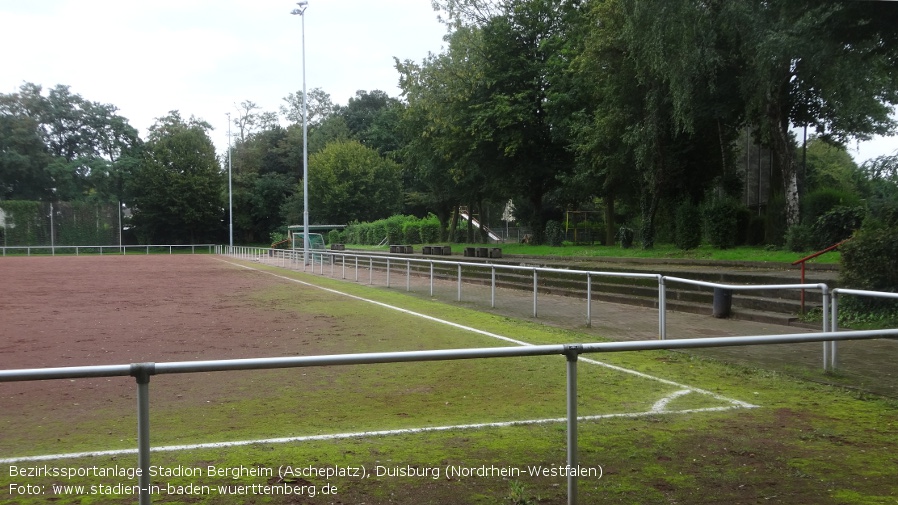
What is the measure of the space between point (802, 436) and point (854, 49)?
10.7 meters

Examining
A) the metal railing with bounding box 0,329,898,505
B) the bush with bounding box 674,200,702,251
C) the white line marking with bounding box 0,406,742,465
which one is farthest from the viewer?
the bush with bounding box 674,200,702,251

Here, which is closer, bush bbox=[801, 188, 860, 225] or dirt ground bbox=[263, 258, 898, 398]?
dirt ground bbox=[263, 258, 898, 398]

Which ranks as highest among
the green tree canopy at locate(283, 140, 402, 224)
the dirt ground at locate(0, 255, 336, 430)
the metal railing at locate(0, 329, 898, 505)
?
the green tree canopy at locate(283, 140, 402, 224)

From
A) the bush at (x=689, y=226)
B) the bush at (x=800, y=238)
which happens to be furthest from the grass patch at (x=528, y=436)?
the bush at (x=689, y=226)

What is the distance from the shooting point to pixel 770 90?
67.1 ft

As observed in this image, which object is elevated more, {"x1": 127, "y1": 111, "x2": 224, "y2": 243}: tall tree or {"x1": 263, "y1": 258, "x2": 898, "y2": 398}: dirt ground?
{"x1": 127, "y1": 111, "x2": 224, "y2": 243}: tall tree

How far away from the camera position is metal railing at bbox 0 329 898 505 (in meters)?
3.01

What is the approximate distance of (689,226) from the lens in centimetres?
2544

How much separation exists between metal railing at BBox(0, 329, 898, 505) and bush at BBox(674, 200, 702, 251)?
2195 centimetres

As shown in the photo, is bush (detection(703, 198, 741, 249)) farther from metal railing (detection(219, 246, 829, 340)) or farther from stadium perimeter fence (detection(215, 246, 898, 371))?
stadium perimeter fence (detection(215, 246, 898, 371))

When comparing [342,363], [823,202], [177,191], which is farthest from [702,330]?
[177,191]

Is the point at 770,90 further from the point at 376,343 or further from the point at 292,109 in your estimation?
the point at 292,109

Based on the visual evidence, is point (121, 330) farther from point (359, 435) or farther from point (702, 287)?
point (702, 287)

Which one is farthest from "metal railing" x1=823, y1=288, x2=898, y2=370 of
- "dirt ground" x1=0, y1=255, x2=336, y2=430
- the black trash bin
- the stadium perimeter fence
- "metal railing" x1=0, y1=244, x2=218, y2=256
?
"metal railing" x1=0, y1=244, x2=218, y2=256
